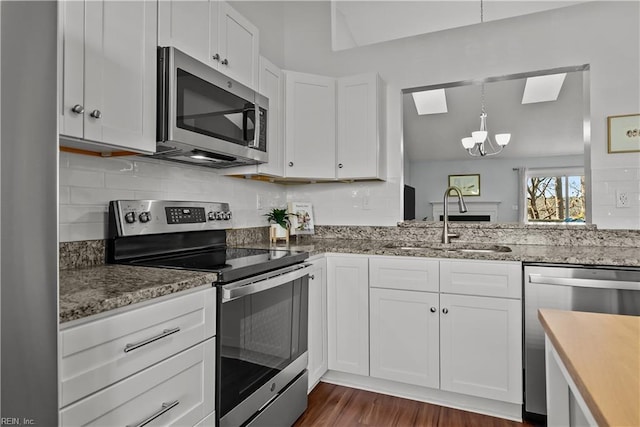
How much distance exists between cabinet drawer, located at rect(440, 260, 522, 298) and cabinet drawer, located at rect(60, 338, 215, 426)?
132 cm

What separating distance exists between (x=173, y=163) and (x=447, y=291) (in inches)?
65.9

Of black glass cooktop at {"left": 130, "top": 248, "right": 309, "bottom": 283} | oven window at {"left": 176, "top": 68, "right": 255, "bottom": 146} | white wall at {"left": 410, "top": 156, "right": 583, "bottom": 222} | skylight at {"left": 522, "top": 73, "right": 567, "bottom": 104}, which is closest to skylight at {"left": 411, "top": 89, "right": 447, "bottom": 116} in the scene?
skylight at {"left": 522, "top": 73, "right": 567, "bottom": 104}

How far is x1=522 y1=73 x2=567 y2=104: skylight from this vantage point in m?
4.73

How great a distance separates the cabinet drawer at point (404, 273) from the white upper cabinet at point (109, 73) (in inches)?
54.7

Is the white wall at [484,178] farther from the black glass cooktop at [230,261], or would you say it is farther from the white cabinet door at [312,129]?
the black glass cooktop at [230,261]

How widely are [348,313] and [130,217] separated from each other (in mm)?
1354

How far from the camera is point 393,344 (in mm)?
2148

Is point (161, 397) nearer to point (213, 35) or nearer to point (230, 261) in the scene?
point (230, 261)

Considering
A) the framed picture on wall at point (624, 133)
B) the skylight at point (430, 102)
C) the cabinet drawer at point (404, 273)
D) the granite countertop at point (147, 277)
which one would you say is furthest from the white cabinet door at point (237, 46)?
the skylight at point (430, 102)

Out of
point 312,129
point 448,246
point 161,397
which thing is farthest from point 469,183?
point 161,397

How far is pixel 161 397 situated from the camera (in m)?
1.12

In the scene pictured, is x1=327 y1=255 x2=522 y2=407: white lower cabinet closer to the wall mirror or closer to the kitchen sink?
the kitchen sink

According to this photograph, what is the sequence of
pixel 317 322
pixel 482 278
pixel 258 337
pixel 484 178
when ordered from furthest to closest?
pixel 484 178, pixel 317 322, pixel 482 278, pixel 258 337

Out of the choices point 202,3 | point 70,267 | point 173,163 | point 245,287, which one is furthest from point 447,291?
point 202,3
